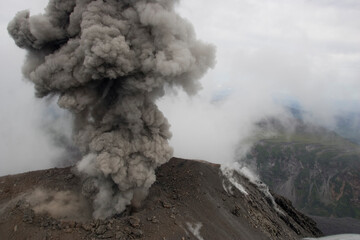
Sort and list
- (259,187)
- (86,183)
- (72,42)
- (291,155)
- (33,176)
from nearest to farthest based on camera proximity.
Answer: (72,42) < (86,183) < (33,176) < (259,187) < (291,155)

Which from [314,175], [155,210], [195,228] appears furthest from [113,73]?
[314,175]

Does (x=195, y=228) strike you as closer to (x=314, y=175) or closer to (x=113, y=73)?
(x=113, y=73)

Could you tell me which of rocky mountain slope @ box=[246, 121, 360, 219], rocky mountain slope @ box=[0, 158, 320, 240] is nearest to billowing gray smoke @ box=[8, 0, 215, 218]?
rocky mountain slope @ box=[0, 158, 320, 240]

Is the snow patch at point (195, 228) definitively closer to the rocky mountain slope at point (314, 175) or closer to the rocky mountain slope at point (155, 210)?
the rocky mountain slope at point (155, 210)

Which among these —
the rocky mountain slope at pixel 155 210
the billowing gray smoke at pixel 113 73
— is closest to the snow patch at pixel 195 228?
the rocky mountain slope at pixel 155 210

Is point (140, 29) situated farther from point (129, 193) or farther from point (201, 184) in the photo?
point (201, 184)

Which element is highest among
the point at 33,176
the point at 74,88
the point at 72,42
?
the point at 72,42

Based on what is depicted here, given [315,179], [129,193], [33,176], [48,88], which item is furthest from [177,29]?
[315,179]
